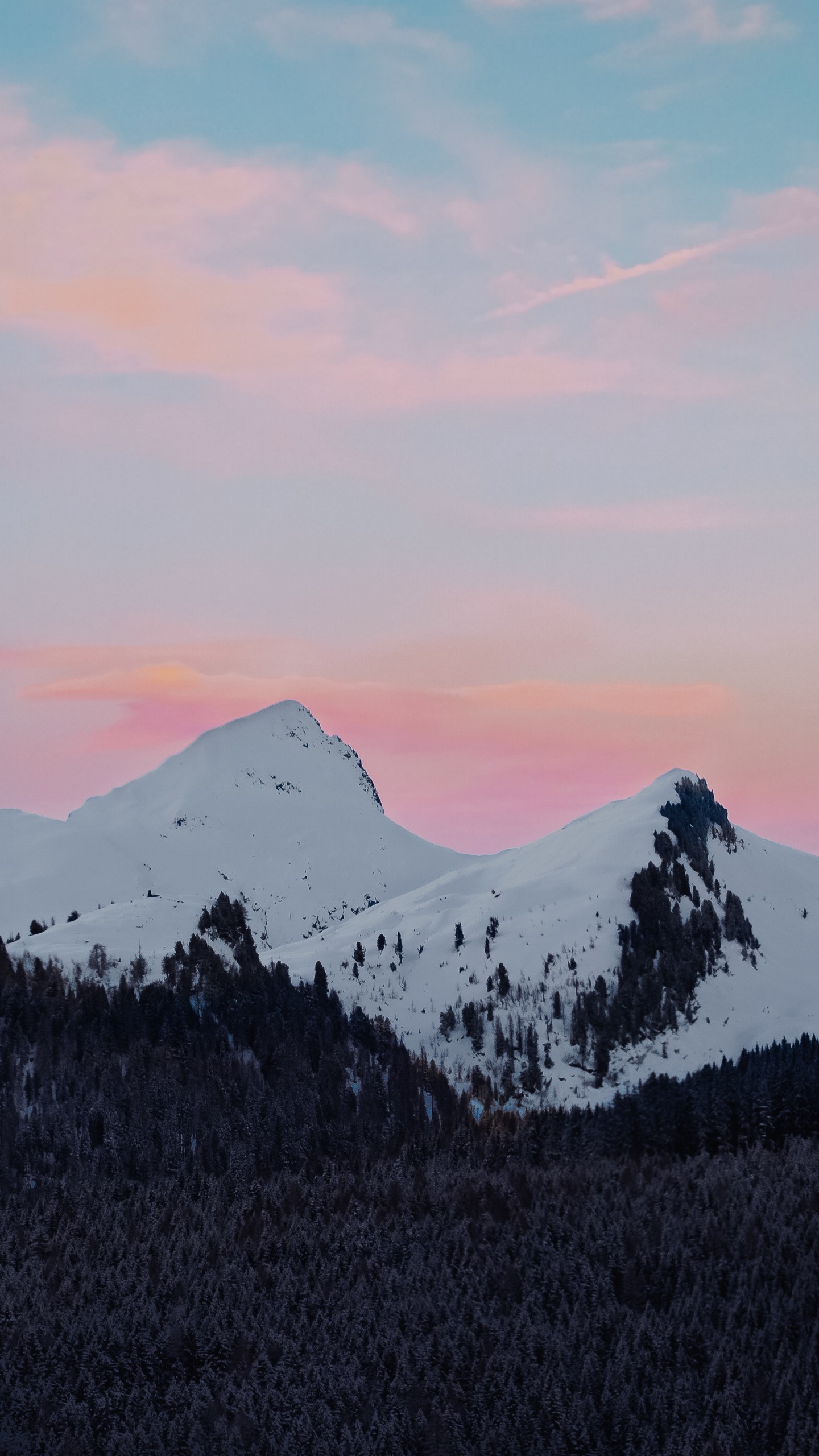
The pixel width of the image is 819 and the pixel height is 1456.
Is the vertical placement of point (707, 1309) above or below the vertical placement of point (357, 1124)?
above

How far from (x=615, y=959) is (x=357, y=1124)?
88.2 m

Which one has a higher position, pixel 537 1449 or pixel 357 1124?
pixel 537 1449

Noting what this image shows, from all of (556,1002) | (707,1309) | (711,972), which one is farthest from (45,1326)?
(711,972)

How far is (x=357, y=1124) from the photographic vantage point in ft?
389

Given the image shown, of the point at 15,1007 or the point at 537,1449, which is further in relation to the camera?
the point at 15,1007

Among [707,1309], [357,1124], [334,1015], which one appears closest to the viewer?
[707,1309]

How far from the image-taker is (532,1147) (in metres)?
56.3

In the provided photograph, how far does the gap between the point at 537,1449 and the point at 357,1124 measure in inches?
4212

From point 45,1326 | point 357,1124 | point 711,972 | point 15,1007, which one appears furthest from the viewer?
point 711,972

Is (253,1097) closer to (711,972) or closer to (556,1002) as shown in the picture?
(556,1002)

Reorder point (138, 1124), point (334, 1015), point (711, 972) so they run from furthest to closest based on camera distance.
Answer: point (711, 972) < point (334, 1015) < point (138, 1124)

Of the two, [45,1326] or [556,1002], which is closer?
[45,1326]

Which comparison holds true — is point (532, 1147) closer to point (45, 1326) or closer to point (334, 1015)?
point (45, 1326)

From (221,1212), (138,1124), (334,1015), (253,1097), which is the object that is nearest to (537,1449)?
(221,1212)
